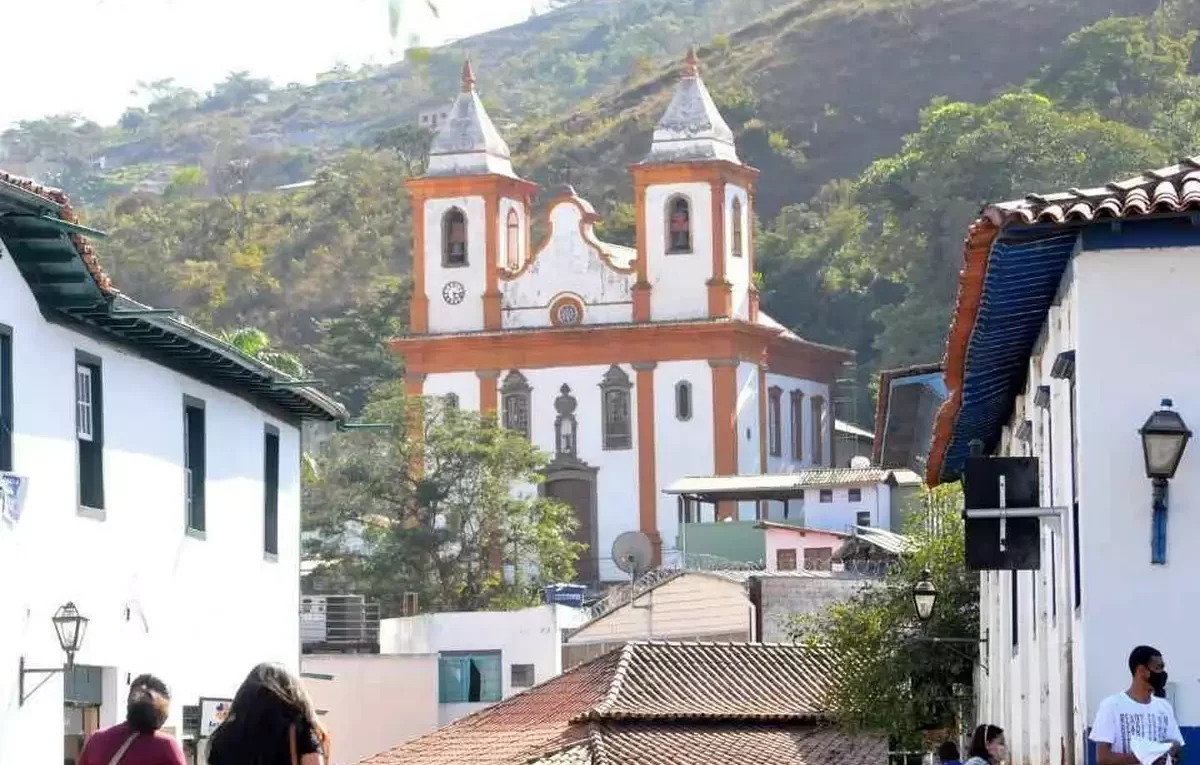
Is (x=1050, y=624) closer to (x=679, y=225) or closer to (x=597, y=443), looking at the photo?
(x=597, y=443)

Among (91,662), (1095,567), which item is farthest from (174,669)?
(1095,567)

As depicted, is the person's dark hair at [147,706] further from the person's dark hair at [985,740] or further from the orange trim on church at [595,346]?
the orange trim on church at [595,346]

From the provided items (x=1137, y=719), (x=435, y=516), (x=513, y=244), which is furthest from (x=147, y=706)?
(x=513, y=244)

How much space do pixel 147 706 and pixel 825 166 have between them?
123769 mm

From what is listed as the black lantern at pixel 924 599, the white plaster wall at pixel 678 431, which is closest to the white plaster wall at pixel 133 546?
the black lantern at pixel 924 599

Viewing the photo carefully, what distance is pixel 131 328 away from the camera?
22.9 metres

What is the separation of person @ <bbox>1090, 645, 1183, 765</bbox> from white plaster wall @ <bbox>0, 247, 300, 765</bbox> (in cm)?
941

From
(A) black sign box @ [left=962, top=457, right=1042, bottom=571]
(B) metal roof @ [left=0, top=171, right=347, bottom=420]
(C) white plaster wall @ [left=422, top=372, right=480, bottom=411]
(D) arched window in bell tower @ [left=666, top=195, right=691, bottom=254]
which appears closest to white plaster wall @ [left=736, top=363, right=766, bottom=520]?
(D) arched window in bell tower @ [left=666, top=195, right=691, bottom=254]

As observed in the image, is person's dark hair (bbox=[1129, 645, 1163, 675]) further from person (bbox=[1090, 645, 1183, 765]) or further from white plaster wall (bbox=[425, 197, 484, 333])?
white plaster wall (bbox=[425, 197, 484, 333])

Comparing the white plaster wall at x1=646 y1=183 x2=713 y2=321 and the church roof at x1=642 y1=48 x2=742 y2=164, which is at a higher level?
the church roof at x1=642 y1=48 x2=742 y2=164

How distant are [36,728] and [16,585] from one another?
97cm

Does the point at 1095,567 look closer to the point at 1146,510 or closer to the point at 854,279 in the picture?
the point at 1146,510

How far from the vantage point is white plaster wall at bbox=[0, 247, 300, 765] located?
2086 cm

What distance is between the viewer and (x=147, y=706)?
11234 mm
